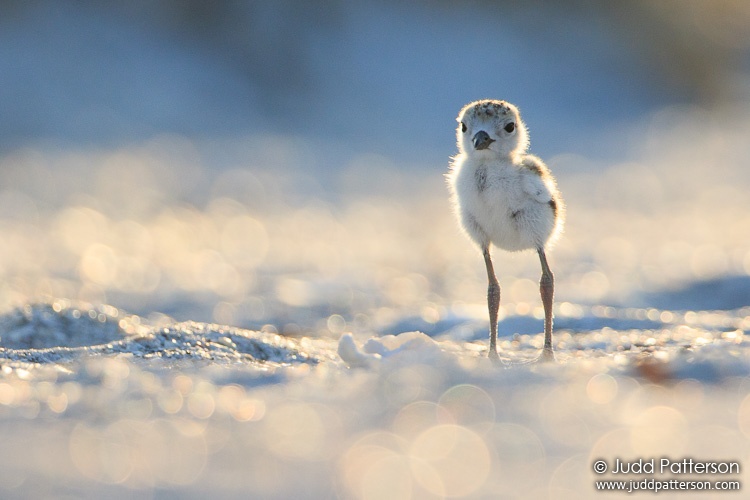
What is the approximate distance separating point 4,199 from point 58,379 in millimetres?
8219

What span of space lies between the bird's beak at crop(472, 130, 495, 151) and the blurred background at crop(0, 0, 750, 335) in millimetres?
1684

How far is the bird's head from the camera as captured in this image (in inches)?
187

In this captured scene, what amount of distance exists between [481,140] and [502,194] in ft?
0.91

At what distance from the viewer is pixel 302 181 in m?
13.7

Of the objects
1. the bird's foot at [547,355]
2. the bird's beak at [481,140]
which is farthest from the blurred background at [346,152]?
the bird's beak at [481,140]

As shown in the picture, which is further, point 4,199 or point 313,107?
point 313,107

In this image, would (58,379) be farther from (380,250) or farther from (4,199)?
(4,199)

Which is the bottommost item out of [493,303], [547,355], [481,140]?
[547,355]

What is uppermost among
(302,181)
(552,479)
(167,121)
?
(167,121)

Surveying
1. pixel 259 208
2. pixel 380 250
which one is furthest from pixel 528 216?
pixel 259 208

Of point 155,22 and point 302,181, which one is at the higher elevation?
point 155,22

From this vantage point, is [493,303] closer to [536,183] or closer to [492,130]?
[536,183]

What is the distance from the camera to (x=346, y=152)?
1597cm

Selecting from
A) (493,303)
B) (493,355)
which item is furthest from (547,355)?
(493,303)
